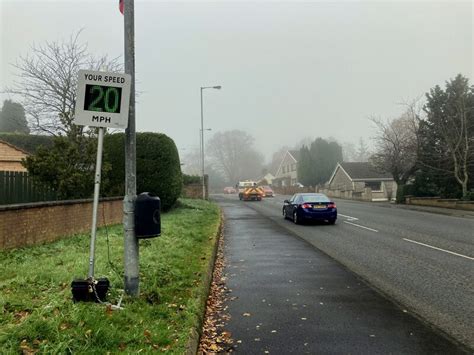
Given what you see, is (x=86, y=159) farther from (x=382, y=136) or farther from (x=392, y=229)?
(x=382, y=136)

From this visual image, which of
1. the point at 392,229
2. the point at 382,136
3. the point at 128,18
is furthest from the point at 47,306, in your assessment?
the point at 382,136

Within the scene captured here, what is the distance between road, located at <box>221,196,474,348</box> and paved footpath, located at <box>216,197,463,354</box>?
0.39 meters

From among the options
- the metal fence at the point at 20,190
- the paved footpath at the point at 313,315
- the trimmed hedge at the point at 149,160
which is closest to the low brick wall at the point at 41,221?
the metal fence at the point at 20,190

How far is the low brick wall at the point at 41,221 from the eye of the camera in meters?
8.84

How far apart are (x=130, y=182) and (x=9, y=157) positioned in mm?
18924

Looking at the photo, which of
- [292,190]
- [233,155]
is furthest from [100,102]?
[233,155]

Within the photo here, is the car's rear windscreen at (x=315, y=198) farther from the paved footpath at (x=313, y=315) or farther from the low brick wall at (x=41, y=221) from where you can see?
the low brick wall at (x=41, y=221)

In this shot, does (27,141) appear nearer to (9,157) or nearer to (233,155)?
(9,157)

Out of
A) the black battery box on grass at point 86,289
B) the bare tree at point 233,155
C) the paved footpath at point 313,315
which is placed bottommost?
the paved footpath at point 313,315

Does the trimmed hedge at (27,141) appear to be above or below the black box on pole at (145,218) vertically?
above

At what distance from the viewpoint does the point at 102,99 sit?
541 centimetres

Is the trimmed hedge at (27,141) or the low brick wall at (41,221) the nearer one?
the low brick wall at (41,221)

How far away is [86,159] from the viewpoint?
14.6 metres

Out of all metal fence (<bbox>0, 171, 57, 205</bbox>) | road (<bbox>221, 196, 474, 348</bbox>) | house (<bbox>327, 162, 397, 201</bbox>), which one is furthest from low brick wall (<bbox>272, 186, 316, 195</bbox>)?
metal fence (<bbox>0, 171, 57, 205</bbox>)
